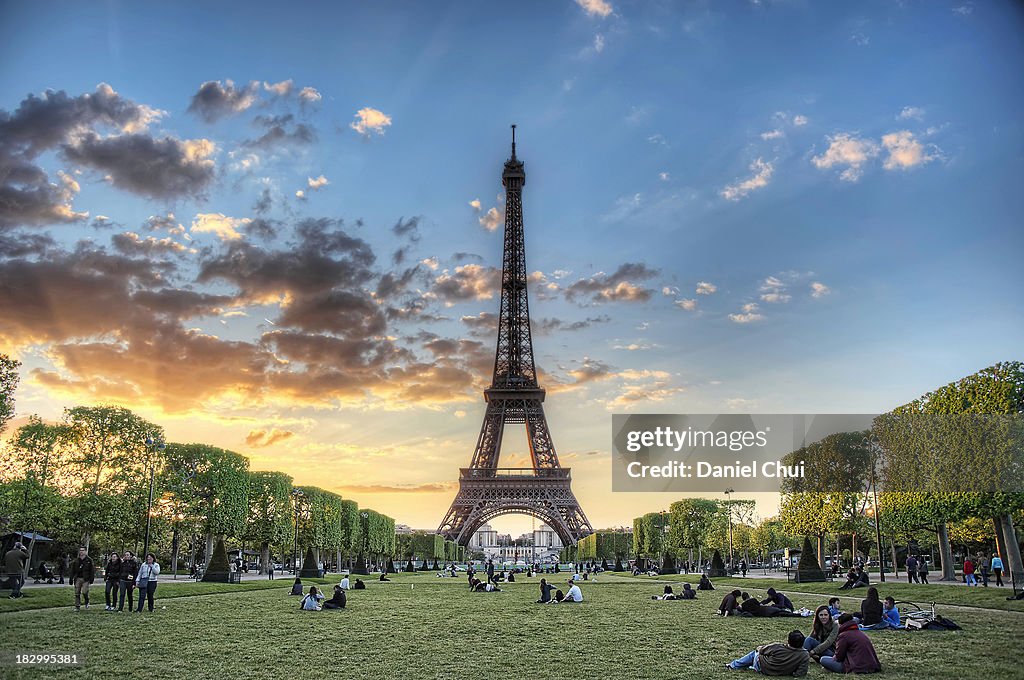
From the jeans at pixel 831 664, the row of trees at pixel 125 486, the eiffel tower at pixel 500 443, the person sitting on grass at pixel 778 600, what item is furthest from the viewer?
the eiffel tower at pixel 500 443

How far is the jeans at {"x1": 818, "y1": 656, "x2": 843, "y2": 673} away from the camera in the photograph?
12.9 metres

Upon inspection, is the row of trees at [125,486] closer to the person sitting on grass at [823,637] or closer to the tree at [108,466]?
the tree at [108,466]

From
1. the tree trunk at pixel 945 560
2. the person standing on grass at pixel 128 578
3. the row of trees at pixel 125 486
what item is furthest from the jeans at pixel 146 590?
the tree trunk at pixel 945 560

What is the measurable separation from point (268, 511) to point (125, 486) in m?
14.4

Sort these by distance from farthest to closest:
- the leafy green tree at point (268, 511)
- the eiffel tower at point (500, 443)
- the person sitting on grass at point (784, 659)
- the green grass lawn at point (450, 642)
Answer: the eiffel tower at point (500, 443) → the leafy green tree at point (268, 511) → the green grass lawn at point (450, 642) → the person sitting on grass at point (784, 659)

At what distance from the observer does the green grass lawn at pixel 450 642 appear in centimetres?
1282

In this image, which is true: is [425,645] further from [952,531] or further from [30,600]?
[952,531]

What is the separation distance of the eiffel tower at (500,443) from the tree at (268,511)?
2617cm

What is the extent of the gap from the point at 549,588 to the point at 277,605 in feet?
33.6

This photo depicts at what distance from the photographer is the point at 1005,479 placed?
3425 cm

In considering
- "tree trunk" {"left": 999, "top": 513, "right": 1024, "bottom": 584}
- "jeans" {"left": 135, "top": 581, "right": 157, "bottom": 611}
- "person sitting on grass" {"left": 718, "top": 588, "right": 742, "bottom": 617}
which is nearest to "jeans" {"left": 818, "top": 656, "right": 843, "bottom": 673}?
"person sitting on grass" {"left": 718, "top": 588, "right": 742, "bottom": 617}

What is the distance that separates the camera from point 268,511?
59094 millimetres

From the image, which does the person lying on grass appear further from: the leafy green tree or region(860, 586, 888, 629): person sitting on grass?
the leafy green tree

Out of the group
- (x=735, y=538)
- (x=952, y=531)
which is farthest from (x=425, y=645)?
(x=735, y=538)
